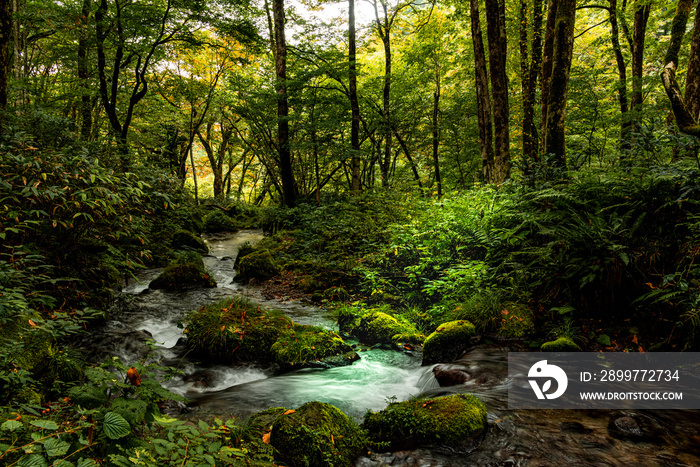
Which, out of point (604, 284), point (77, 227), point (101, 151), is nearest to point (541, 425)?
point (604, 284)

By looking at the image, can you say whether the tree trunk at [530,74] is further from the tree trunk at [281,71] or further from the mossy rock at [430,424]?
the mossy rock at [430,424]

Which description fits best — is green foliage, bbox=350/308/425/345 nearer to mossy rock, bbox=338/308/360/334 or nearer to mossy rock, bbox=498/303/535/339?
mossy rock, bbox=338/308/360/334

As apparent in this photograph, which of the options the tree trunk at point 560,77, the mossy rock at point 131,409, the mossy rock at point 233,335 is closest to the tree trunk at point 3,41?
the mossy rock at point 233,335

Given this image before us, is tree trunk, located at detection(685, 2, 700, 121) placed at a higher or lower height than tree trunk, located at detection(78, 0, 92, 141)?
lower

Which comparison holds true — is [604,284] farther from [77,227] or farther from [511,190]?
[77,227]

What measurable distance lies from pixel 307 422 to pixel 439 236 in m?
5.37

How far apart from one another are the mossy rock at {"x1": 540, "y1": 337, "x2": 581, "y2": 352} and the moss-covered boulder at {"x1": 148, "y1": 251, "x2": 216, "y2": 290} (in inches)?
323

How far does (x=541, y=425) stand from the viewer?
3.39 m

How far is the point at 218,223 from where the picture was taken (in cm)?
2059

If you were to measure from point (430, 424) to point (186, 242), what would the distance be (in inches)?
492

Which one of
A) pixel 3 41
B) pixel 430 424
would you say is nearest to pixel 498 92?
pixel 430 424

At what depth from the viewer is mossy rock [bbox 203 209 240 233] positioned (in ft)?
66.8

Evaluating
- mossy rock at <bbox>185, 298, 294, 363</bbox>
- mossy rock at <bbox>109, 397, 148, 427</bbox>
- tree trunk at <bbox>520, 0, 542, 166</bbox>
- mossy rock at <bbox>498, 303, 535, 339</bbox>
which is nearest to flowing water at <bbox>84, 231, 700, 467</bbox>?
mossy rock at <bbox>185, 298, 294, 363</bbox>

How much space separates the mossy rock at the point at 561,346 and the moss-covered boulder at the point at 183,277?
8.20 m
